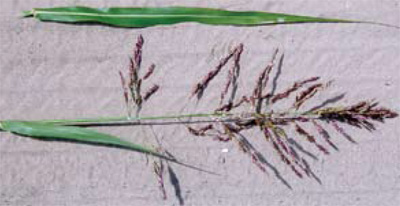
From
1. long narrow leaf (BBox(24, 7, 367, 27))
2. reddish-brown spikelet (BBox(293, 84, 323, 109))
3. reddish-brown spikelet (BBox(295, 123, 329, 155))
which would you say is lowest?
reddish-brown spikelet (BBox(295, 123, 329, 155))

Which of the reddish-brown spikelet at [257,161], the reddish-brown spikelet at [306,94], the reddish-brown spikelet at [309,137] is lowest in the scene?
the reddish-brown spikelet at [257,161]

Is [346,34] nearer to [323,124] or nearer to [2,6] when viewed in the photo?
[323,124]

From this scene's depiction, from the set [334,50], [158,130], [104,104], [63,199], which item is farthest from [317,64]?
[63,199]

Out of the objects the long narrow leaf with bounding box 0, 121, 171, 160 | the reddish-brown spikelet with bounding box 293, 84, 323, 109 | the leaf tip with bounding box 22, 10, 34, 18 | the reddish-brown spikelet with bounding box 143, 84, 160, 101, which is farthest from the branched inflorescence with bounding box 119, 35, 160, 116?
the reddish-brown spikelet with bounding box 293, 84, 323, 109

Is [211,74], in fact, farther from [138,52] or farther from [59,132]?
[59,132]

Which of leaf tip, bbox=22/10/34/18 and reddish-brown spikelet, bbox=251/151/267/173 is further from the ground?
leaf tip, bbox=22/10/34/18

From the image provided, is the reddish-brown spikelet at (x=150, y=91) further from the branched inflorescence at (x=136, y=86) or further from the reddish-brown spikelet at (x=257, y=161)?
the reddish-brown spikelet at (x=257, y=161)

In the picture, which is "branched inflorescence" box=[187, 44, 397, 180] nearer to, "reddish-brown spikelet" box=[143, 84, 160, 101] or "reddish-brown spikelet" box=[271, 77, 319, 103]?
"reddish-brown spikelet" box=[271, 77, 319, 103]

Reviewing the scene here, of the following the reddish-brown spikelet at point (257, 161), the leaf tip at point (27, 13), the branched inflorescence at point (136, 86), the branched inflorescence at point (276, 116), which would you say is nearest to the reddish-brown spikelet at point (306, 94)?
the branched inflorescence at point (276, 116)
